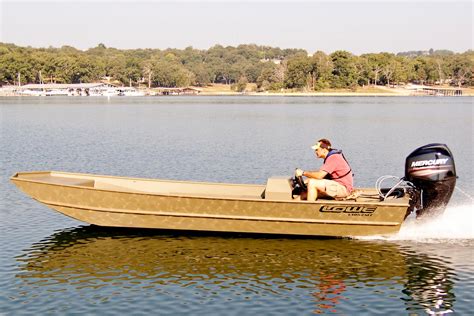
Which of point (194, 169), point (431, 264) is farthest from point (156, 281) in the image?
point (194, 169)

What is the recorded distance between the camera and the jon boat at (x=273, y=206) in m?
16.1

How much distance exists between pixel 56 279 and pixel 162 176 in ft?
49.3

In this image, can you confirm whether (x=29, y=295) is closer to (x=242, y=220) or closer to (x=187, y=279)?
(x=187, y=279)

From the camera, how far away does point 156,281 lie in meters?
14.1

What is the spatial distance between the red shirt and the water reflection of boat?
1571 millimetres

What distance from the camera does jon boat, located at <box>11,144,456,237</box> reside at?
16094mm

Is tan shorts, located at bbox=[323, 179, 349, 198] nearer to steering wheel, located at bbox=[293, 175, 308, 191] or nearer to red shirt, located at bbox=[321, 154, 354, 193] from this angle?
red shirt, located at bbox=[321, 154, 354, 193]

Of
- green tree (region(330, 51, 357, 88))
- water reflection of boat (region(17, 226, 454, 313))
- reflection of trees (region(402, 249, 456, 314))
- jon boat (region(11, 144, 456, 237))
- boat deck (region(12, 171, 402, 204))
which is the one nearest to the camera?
reflection of trees (region(402, 249, 456, 314))

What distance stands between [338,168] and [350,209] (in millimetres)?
1124

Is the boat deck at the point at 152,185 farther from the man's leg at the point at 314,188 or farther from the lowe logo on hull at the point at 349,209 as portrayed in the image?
the man's leg at the point at 314,188

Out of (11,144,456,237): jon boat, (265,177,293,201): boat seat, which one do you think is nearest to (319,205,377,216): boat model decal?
(11,144,456,237): jon boat

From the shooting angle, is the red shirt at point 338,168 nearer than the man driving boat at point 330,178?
No

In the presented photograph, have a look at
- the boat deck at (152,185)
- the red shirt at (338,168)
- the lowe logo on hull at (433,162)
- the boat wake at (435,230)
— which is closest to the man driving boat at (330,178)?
the red shirt at (338,168)

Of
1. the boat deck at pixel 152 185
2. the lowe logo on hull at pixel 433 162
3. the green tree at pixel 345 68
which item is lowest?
the boat deck at pixel 152 185
